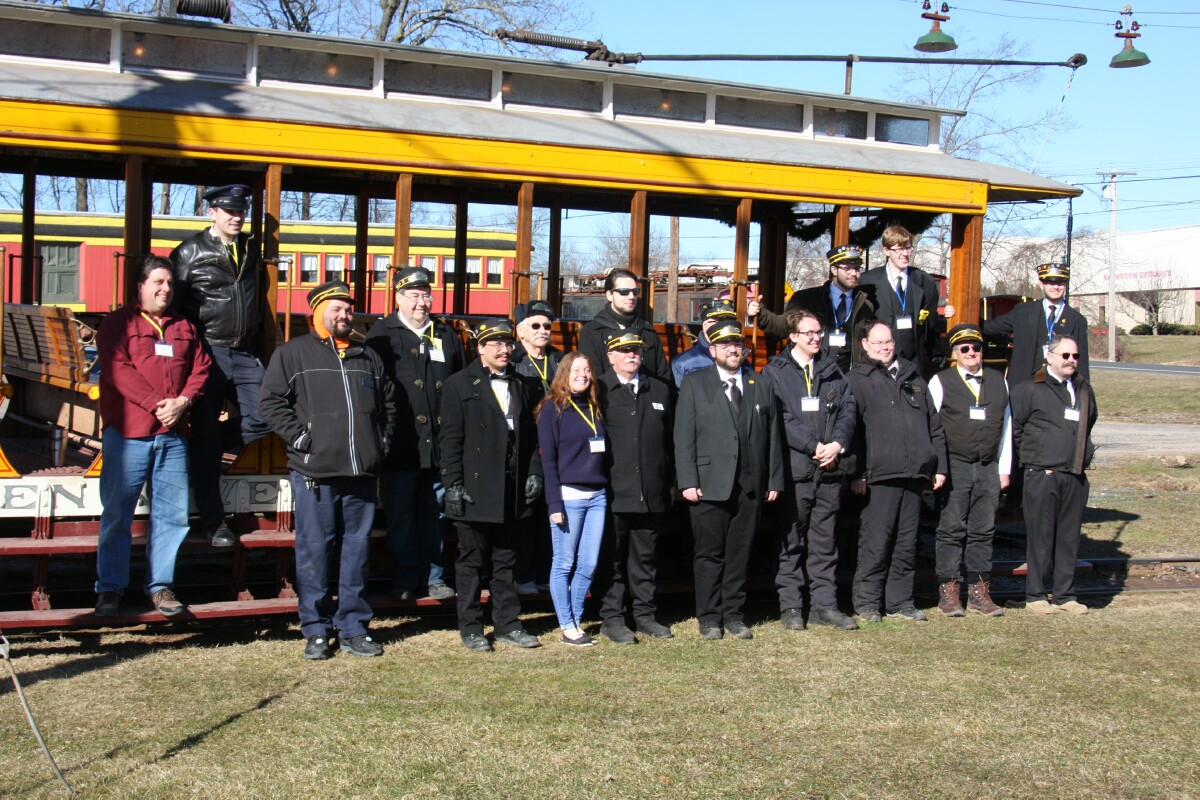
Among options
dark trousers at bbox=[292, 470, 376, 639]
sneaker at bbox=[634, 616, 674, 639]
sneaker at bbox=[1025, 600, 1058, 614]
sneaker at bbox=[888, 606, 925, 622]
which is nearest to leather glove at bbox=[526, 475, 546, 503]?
dark trousers at bbox=[292, 470, 376, 639]

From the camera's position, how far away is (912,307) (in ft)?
28.4

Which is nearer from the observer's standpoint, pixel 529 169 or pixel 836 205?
pixel 529 169

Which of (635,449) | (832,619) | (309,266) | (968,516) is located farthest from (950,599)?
(309,266)

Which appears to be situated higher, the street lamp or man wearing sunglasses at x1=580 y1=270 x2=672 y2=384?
the street lamp

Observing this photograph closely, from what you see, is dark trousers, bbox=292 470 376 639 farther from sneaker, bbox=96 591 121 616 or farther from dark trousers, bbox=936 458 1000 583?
dark trousers, bbox=936 458 1000 583

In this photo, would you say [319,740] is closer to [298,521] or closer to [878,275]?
[298,521]

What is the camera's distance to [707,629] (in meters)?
7.37

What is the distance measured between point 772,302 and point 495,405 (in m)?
4.33

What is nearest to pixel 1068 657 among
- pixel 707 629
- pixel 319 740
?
pixel 707 629

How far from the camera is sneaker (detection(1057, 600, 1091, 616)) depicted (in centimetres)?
831

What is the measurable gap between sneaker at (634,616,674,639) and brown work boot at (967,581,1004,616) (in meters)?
2.27

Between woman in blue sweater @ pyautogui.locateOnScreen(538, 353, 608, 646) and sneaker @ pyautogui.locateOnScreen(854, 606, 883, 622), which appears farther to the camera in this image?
sneaker @ pyautogui.locateOnScreen(854, 606, 883, 622)

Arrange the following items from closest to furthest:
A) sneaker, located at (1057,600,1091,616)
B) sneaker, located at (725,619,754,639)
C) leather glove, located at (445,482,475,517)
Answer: leather glove, located at (445,482,475,517), sneaker, located at (725,619,754,639), sneaker, located at (1057,600,1091,616)

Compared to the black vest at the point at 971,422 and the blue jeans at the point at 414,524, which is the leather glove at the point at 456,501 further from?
the black vest at the point at 971,422
